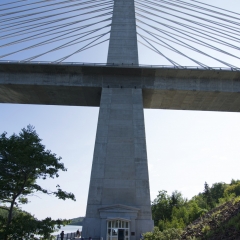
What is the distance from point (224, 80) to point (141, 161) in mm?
13167

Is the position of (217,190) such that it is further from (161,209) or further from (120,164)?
(120,164)

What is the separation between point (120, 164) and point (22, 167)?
1100 centimetres

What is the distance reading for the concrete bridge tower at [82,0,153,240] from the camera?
2552cm

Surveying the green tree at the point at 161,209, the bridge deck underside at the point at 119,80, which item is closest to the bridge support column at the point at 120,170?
the bridge deck underside at the point at 119,80

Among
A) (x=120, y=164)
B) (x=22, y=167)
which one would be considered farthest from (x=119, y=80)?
(x=22, y=167)

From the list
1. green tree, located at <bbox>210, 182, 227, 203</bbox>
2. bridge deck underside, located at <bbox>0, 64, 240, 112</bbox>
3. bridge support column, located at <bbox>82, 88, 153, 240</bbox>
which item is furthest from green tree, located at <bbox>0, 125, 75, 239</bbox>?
green tree, located at <bbox>210, 182, 227, 203</bbox>

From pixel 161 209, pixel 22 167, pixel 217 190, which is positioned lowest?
pixel 22 167

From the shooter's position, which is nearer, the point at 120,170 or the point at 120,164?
the point at 120,170

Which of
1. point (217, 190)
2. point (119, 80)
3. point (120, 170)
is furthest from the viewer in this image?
point (217, 190)

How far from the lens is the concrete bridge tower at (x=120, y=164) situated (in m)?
25.5

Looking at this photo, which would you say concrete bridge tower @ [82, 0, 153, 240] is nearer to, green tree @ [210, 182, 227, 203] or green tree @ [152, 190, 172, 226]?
green tree @ [152, 190, 172, 226]

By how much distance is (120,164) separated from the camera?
92.3 ft

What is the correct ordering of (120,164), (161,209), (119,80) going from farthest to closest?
(161,209), (119,80), (120,164)

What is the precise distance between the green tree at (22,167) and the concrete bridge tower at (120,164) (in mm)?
6460
